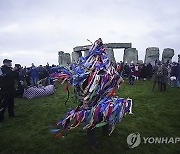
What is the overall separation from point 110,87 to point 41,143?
2.06m

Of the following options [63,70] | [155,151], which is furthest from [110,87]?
[155,151]

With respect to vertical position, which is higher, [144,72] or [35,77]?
[144,72]

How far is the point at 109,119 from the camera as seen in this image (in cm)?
359

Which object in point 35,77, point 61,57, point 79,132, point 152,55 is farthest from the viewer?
point 61,57

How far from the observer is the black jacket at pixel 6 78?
591 cm

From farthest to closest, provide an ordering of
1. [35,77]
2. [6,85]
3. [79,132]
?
1. [35,77]
2. [6,85]
3. [79,132]

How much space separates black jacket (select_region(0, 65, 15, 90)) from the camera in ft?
19.4

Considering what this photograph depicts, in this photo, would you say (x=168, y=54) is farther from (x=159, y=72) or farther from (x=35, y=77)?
(x=35, y=77)

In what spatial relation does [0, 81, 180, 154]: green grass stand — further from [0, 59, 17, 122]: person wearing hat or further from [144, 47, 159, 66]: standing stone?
[144, 47, 159, 66]: standing stone

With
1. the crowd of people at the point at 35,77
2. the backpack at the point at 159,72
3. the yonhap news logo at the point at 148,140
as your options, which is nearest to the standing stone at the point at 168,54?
the crowd of people at the point at 35,77

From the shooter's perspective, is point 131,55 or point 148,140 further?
point 131,55

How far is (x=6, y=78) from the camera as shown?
5.94m

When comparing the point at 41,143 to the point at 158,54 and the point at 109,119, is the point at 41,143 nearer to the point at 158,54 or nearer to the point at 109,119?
the point at 109,119

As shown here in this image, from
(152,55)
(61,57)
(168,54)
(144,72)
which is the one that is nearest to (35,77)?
(144,72)
